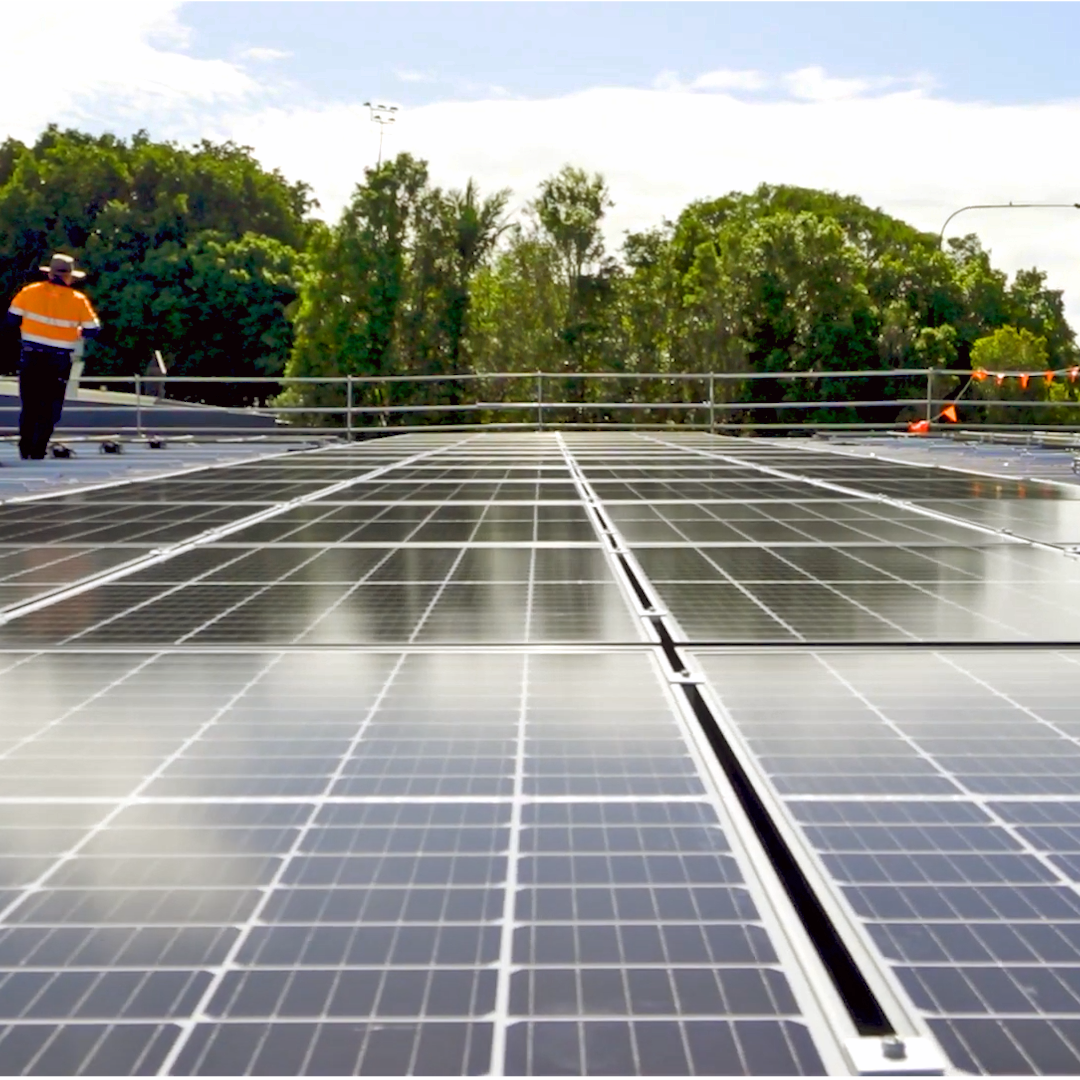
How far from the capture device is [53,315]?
1393cm

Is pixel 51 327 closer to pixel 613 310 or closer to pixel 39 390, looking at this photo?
pixel 39 390

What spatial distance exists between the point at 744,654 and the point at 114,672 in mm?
1947

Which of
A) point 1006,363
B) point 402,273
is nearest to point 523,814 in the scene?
point 402,273

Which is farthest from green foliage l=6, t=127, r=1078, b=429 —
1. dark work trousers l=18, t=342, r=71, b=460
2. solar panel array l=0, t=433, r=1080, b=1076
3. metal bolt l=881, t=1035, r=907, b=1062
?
metal bolt l=881, t=1035, r=907, b=1062

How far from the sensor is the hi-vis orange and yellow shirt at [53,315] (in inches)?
544

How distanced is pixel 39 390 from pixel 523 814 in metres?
12.3

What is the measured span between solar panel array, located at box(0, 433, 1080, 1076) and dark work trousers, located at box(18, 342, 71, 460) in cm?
770

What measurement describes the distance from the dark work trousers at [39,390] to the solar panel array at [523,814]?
7698mm

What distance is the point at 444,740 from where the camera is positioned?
3701mm

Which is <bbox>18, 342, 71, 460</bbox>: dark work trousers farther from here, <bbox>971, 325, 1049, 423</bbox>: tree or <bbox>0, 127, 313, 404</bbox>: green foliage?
<bbox>0, 127, 313, 404</bbox>: green foliage

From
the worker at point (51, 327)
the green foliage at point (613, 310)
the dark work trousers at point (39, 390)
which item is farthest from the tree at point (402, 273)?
the worker at point (51, 327)

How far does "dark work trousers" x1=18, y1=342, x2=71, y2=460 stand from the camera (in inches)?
551

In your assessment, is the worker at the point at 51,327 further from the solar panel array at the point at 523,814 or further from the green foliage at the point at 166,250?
the green foliage at the point at 166,250

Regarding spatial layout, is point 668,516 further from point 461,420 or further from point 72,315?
point 461,420
